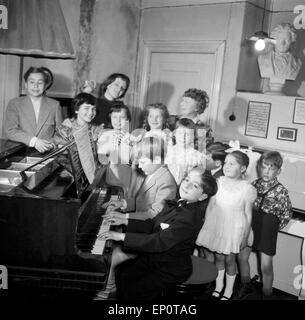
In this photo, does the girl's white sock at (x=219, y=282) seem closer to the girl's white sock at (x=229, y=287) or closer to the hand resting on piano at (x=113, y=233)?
the girl's white sock at (x=229, y=287)

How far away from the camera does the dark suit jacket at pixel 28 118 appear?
3316mm

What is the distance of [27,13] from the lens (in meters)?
1.48

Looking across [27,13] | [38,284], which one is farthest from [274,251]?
[27,13]

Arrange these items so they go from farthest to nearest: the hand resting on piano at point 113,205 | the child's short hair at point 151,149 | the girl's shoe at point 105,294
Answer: the girl's shoe at point 105,294 → the child's short hair at point 151,149 → the hand resting on piano at point 113,205

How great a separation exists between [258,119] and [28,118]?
7.34 feet

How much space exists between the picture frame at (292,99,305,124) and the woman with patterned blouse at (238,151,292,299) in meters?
0.66

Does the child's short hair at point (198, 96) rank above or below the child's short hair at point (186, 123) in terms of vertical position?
above

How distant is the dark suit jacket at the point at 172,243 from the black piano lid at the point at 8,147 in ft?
3.73

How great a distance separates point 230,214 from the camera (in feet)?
10.2

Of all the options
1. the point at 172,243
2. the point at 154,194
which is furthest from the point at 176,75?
the point at 172,243

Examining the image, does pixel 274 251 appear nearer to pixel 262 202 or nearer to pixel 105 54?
pixel 262 202

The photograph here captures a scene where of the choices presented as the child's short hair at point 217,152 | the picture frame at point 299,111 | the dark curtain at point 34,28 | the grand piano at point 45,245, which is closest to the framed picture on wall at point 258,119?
the picture frame at point 299,111

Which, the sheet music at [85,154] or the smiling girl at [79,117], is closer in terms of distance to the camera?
the sheet music at [85,154]

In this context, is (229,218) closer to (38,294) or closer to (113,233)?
(113,233)
